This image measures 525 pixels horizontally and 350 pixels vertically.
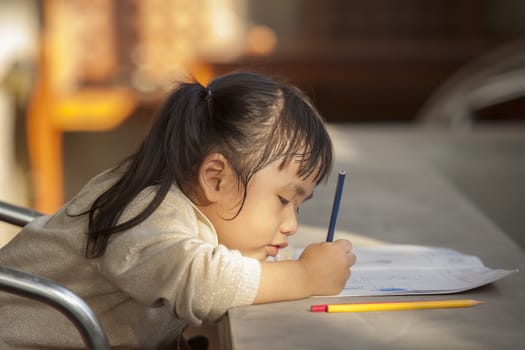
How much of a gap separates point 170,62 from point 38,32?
632 mm

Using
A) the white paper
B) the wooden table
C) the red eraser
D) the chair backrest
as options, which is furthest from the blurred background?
the chair backrest

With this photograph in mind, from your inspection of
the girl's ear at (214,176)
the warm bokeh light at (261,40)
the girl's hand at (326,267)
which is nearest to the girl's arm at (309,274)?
the girl's hand at (326,267)

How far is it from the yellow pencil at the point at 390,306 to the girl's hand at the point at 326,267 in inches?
2.0

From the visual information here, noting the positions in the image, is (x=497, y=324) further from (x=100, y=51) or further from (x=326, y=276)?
(x=100, y=51)

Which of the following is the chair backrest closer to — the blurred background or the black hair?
the black hair

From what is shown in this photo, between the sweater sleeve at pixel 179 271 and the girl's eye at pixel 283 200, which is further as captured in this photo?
the girl's eye at pixel 283 200

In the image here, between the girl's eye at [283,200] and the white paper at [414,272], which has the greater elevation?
the girl's eye at [283,200]

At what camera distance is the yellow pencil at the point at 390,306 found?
98 cm

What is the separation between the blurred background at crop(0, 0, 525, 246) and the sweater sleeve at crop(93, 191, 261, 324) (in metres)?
2.49

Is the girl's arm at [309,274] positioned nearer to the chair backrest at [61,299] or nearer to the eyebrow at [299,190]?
the eyebrow at [299,190]

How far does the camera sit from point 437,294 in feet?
3.45

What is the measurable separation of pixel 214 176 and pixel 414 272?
0.93ft

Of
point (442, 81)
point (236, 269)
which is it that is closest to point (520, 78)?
point (442, 81)

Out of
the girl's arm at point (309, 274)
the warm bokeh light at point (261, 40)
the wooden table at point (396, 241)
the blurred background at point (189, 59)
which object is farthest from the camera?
the warm bokeh light at point (261, 40)
